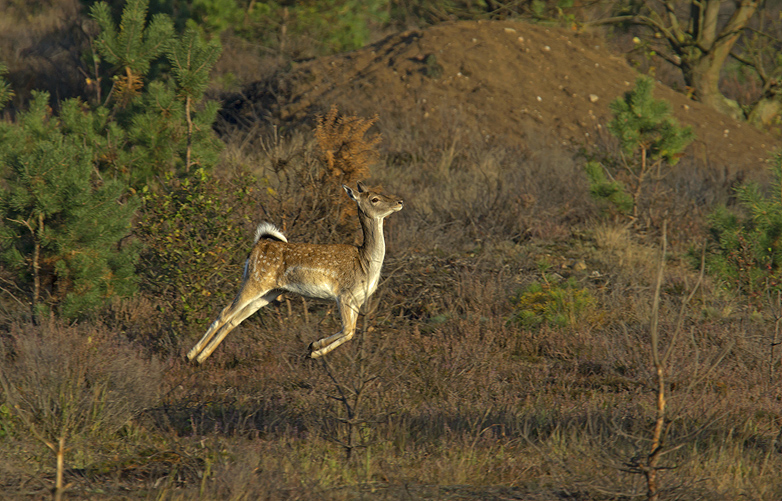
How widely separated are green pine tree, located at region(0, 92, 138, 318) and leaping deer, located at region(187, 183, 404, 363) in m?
1.29

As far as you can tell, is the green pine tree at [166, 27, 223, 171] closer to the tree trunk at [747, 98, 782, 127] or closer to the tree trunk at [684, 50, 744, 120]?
the tree trunk at [684, 50, 744, 120]

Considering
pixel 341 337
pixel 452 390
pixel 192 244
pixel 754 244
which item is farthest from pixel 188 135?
pixel 754 244

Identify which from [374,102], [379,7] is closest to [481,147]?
[374,102]

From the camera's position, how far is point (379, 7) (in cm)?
2692

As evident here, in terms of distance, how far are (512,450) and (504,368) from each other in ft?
6.14

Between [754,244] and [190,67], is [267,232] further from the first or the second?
[754,244]

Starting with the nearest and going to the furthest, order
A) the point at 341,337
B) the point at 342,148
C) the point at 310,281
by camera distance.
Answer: the point at 341,337
the point at 310,281
the point at 342,148

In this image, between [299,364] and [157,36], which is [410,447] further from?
A: [157,36]

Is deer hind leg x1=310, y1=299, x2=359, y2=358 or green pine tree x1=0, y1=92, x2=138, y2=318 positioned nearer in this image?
deer hind leg x1=310, y1=299, x2=359, y2=358

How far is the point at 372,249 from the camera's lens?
755 centimetres

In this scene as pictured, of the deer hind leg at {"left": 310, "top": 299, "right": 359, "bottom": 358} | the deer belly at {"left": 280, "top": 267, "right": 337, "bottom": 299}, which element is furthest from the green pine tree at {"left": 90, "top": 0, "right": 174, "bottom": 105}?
the deer hind leg at {"left": 310, "top": 299, "right": 359, "bottom": 358}

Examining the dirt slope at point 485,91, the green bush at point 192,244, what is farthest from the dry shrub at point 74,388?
the dirt slope at point 485,91

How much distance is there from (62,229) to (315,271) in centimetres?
246

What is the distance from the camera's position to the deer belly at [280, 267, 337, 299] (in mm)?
7461
